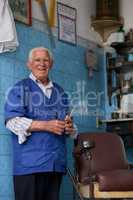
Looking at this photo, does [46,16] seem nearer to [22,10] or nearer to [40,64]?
[22,10]

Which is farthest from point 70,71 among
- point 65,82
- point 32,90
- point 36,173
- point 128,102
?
point 36,173

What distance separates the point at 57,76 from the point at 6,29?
0.97 metres

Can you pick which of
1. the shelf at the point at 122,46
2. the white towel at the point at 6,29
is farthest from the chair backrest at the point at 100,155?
the shelf at the point at 122,46

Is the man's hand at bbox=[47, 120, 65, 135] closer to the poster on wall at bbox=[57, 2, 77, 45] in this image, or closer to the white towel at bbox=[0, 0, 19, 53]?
the white towel at bbox=[0, 0, 19, 53]

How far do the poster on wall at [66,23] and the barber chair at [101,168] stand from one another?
1246mm

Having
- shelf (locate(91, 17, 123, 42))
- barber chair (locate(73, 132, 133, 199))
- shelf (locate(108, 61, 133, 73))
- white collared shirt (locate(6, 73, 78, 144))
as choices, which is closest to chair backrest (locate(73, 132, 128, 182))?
barber chair (locate(73, 132, 133, 199))

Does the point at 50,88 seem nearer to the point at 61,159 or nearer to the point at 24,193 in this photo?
the point at 61,159

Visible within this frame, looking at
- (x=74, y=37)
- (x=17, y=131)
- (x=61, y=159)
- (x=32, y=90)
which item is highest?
(x=74, y=37)

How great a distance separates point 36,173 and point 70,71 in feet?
5.99

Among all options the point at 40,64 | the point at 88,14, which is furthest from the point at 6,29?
the point at 88,14

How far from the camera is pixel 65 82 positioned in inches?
181

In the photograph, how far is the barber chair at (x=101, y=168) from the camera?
11.2 ft

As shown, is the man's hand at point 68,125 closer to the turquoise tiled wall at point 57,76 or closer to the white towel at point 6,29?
the turquoise tiled wall at point 57,76

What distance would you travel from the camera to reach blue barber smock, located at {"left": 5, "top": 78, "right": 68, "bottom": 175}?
3117 millimetres
